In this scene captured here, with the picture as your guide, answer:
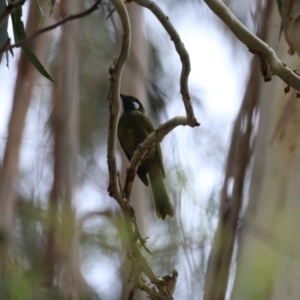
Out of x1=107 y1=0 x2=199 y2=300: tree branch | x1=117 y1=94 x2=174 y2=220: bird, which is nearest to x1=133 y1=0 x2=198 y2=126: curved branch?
x1=107 y1=0 x2=199 y2=300: tree branch

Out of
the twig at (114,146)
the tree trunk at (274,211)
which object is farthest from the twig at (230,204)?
the twig at (114,146)

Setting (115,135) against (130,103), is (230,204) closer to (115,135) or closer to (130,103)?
(130,103)

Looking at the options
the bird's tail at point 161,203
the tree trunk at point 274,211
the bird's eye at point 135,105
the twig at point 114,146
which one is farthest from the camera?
the bird's eye at point 135,105

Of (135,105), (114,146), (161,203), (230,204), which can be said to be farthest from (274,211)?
(114,146)

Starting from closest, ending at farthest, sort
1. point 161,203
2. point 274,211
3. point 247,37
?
point 247,37 → point 161,203 → point 274,211

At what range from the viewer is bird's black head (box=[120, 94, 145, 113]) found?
2361mm

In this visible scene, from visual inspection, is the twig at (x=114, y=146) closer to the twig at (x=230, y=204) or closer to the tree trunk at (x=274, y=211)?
the twig at (x=230, y=204)

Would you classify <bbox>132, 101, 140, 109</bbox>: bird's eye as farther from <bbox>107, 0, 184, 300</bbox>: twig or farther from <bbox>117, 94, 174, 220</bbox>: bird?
<bbox>107, 0, 184, 300</bbox>: twig

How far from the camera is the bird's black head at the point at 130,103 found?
2361 millimetres

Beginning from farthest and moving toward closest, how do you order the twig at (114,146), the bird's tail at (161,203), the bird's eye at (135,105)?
the bird's eye at (135,105) < the bird's tail at (161,203) < the twig at (114,146)

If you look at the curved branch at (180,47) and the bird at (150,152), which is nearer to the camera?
the curved branch at (180,47)

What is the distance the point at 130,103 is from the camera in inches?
93.9

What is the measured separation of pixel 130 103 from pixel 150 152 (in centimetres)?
32

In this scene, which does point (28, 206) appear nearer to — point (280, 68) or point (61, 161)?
point (61, 161)
